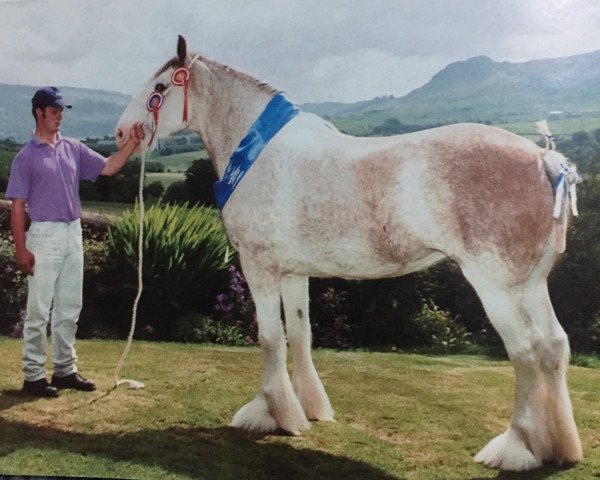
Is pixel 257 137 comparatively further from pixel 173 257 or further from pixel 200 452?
pixel 200 452

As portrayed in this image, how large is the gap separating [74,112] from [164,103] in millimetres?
631

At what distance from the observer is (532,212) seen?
8.30 ft

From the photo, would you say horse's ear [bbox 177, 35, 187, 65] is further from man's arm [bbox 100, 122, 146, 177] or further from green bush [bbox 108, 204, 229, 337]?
green bush [bbox 108, 204, 229, 337]

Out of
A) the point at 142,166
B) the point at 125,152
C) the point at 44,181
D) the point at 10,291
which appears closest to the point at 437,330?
the point at 142,166

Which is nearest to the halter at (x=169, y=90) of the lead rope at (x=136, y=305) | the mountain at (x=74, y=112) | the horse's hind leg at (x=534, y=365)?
the lead rope at (x=136, y=305)

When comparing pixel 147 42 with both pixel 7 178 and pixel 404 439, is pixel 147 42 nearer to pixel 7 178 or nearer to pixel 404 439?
pixel 7 178

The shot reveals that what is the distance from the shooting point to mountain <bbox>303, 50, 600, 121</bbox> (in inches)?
118

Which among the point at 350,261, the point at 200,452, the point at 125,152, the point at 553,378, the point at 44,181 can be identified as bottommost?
the point at 200,452

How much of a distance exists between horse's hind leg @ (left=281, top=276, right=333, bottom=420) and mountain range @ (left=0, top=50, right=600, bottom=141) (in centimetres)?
79

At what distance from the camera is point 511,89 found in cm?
309

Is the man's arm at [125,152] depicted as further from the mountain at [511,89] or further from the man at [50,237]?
the mountain at [511,89]

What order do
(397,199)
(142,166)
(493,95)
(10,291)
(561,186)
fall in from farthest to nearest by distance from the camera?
(10,291) < (142,166) < (493,95) < (397,199) < (561,186)

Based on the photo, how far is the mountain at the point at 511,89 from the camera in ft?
9.83

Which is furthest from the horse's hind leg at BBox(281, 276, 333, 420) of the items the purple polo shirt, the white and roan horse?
the purple polo shirt
